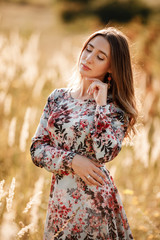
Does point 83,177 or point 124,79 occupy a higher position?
point 124,79

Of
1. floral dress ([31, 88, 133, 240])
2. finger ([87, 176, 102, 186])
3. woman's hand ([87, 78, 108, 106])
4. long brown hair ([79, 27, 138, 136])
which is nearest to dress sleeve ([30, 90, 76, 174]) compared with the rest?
floral dress ([31, 88, 133, 240])

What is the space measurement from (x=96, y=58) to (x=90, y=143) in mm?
471

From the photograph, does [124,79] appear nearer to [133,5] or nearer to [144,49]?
[144,49]

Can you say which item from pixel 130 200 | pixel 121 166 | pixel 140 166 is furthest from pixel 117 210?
pixel 140 166

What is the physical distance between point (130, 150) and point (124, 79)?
2.21 m

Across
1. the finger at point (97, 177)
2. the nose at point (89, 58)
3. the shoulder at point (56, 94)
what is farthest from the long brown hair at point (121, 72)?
the finger at point (97, 177)

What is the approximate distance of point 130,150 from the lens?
3.96m

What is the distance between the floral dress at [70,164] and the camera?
1.70 meters

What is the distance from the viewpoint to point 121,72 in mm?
1854

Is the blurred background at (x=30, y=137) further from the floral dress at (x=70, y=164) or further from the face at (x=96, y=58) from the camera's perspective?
the face at (x=96, y=58)

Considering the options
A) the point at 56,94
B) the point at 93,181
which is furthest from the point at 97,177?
the point at 56,94

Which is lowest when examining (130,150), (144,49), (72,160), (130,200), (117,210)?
(117,210)

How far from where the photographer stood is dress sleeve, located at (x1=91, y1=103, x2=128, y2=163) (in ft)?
5.35

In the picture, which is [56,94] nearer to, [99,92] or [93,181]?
[99,92]
